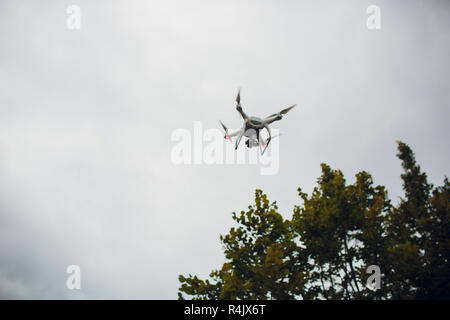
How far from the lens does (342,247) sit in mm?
15078

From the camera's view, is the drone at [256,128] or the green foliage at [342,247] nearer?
the green foliage at [342,247]

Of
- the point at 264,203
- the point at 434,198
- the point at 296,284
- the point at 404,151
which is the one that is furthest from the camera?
the point at 404,151

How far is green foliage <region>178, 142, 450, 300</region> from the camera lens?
44.5 ft

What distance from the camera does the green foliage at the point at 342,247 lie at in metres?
13.6

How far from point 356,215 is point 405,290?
4.70 meters

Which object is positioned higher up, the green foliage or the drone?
the drone

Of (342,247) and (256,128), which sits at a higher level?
(256,128)

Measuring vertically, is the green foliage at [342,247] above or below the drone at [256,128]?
below

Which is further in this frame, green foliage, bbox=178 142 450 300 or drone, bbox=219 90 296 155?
drone, bbox=219 90 296 155

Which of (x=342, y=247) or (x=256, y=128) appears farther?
(x=256, y=128)
